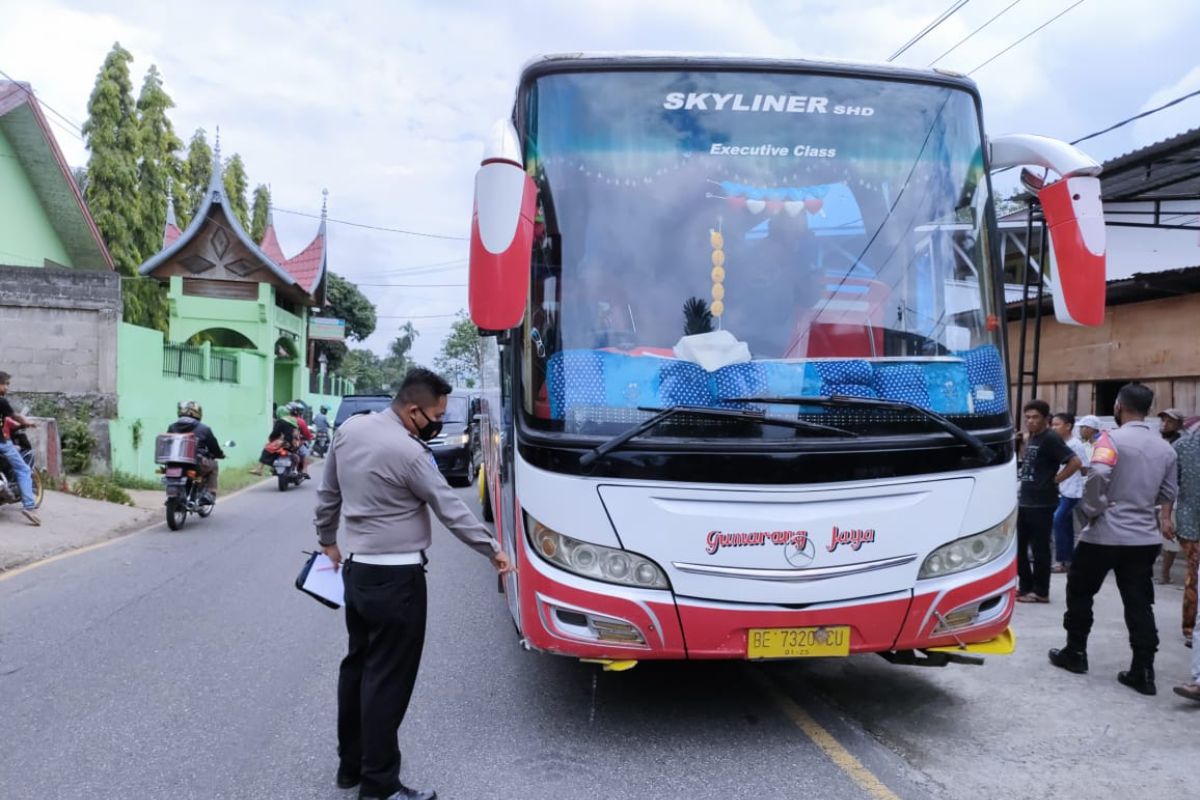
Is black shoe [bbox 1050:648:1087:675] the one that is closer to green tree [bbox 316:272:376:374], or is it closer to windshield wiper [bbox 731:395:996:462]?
windshield wiper [bbox 731:395:996:462]

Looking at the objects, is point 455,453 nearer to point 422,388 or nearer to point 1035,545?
point 1035,545

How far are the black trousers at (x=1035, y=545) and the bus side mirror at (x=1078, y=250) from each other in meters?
3.27

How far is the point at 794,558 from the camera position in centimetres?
380

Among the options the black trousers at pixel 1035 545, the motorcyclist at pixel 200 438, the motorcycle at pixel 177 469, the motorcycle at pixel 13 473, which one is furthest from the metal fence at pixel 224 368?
the black trousers at pixel 1035 545

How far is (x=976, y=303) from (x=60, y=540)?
9.23 m

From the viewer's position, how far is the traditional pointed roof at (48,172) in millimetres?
17156

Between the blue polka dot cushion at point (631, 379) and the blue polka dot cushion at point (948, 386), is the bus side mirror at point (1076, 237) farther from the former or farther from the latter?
the blue polka dot cushion at point (631, 379)

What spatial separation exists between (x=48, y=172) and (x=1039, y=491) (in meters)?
19.5

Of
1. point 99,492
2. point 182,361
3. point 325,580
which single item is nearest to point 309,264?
point 182,361

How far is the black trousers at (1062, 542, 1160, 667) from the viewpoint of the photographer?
16.1 feet

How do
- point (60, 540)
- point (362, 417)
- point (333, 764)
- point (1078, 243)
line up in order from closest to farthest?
point (362, 417) → point (333, 764) → point (1078, 243) → point (60, 540)

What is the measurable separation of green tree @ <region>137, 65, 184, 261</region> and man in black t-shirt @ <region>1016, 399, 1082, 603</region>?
93.9 feet

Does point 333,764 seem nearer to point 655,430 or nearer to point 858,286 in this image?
point 655,430

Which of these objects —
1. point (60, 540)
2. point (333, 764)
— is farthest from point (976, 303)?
point (60, 540)
